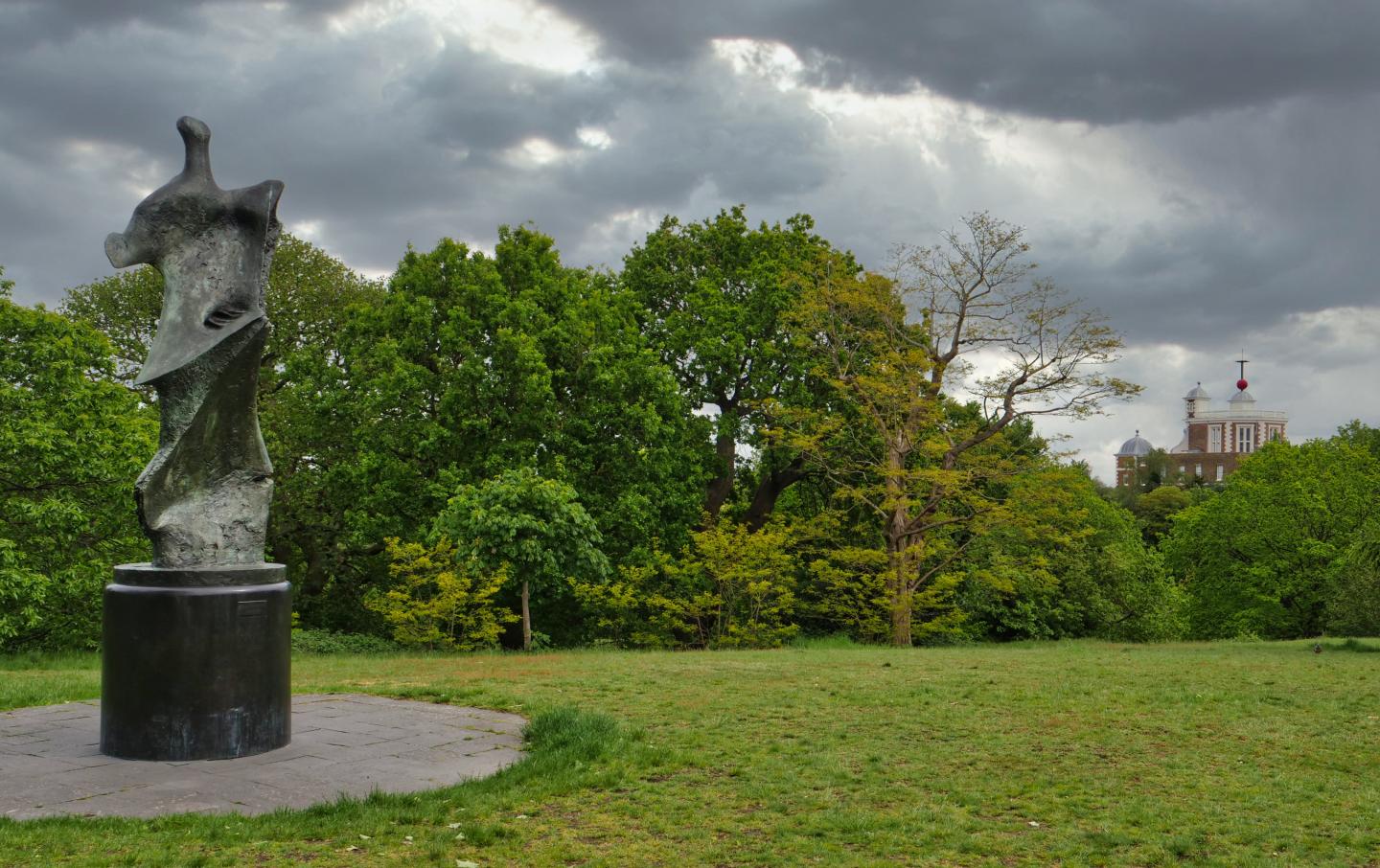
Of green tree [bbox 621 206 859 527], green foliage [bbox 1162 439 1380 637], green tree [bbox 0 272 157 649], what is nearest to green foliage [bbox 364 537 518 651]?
green tree [bbox 0 272 157 649]

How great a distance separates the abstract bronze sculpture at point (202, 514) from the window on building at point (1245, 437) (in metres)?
130

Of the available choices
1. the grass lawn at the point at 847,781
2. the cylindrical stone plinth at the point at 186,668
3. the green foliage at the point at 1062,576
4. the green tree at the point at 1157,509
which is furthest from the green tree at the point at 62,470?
the green tree at the point at 1157,509

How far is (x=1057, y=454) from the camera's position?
965 inches

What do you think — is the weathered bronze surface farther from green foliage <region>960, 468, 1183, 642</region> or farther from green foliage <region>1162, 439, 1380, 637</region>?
green foliage <region>1162, 439, 1380, 637</region>

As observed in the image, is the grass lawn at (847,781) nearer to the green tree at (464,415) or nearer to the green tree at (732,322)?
the green tree at (464,415)

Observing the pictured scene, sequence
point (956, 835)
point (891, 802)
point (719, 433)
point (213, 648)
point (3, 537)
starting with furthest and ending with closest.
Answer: point (719, 433) → point (3, 537) → point (213, 648) → point (891, 802) → point (956, 835)

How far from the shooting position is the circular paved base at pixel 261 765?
6.40 metres

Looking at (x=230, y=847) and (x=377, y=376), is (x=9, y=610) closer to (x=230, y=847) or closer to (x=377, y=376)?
(x=377, y=376)

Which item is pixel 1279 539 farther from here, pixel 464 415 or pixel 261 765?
pixel 261 765

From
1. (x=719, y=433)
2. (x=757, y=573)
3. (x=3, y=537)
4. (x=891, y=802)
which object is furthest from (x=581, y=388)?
(x=891, y=802)

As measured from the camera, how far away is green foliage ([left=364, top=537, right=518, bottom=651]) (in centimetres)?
1756

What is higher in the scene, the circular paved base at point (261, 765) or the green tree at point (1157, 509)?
the green tree at point (1157, 509)

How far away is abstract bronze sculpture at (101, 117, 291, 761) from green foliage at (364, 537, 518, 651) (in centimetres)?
918

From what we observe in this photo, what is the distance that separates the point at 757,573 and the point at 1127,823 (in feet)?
48.7
